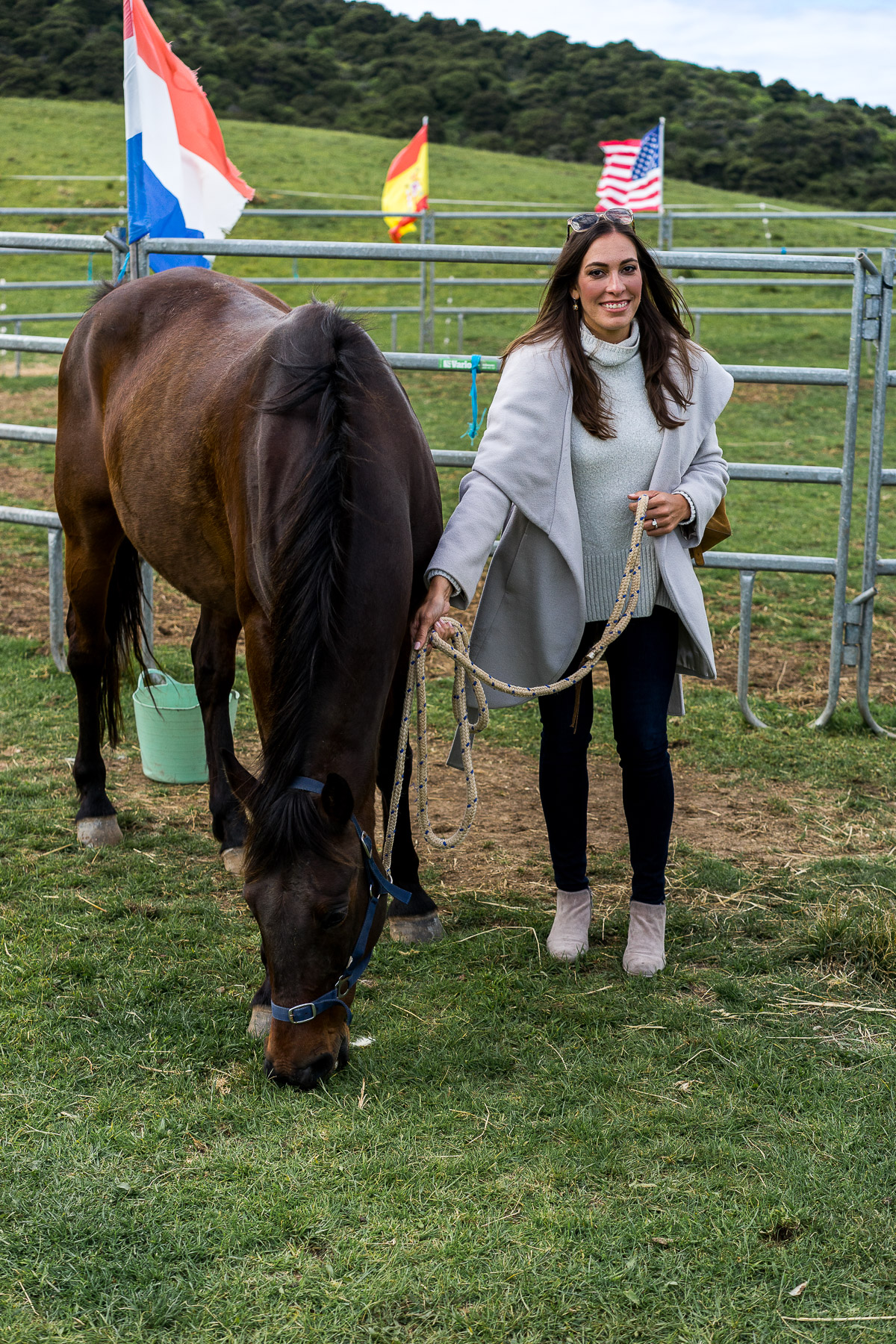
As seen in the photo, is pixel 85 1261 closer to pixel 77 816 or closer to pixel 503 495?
pixel 503 495

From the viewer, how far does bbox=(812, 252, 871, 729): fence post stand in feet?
13.7

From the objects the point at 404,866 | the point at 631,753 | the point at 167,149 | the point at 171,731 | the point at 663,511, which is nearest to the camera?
the point at 663,511

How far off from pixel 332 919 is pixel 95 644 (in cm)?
214

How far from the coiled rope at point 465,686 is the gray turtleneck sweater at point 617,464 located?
0.05 m

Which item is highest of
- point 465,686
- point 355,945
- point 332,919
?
point 465,686

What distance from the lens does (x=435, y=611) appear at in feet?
8.14

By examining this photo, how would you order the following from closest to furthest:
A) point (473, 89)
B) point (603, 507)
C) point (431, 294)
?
point (603, 507) < point (431, 294) < point (473, 89)

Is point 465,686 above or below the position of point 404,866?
above

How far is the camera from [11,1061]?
2463 millimetres

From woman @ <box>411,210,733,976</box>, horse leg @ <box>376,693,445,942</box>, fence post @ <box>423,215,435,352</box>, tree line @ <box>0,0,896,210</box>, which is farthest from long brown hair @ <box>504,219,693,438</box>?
tree line @ <box>0,0,896,210</box>

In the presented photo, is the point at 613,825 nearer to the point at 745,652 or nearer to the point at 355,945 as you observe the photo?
the point at 745,652

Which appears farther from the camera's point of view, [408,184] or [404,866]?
[408,184]

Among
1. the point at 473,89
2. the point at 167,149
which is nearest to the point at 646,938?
the point at 167,149

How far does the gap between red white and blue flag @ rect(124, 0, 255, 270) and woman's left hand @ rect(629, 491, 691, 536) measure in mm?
2752
